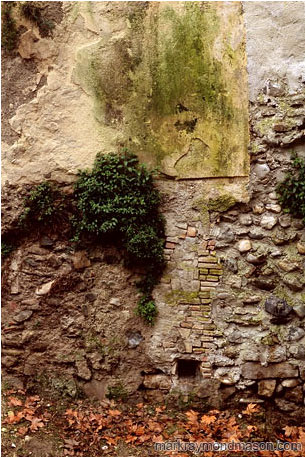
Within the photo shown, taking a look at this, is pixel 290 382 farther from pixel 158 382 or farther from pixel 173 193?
pixel 173 193

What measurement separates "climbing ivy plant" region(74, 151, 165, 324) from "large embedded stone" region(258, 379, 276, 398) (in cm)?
146

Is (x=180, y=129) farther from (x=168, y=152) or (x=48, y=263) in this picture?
(x=48, y=263)

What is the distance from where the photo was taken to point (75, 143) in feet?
16.6

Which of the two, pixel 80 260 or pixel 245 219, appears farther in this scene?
pixel 80 260

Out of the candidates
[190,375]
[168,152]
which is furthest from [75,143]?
[190,375]

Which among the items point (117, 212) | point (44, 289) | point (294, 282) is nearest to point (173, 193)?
point (117, 212)

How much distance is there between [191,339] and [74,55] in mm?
3724

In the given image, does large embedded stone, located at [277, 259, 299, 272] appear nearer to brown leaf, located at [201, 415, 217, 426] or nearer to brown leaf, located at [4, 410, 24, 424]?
brown leaf, located at [201, 415, 217, 426]

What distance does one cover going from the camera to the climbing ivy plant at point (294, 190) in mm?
4656

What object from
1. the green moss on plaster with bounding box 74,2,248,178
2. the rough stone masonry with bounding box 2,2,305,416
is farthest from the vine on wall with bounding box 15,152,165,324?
the green moss on plaster with bounding box 74,2,248,178

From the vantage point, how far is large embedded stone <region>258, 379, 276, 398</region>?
15.5 feet

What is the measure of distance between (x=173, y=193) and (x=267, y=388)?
2515 mm

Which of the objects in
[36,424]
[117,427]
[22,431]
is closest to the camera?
[22,431]

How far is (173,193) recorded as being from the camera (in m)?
5.01
